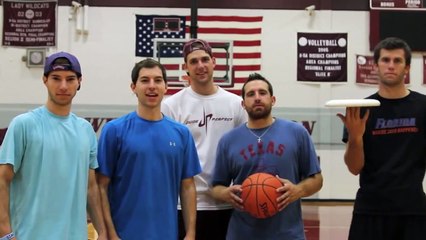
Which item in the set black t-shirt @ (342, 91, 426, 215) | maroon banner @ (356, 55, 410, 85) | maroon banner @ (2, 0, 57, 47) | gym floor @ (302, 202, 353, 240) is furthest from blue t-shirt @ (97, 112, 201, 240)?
maroon banner @ (356, 55, 410, 85)

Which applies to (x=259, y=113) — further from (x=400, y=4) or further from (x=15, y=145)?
(x=400, y=4)

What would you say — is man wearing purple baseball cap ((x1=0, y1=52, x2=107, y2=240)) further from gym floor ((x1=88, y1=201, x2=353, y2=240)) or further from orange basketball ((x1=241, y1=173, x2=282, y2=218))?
gym floor ((x1=88, y1=201, x2=353, y2=240))

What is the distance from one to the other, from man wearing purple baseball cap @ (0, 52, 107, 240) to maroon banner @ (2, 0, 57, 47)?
1046cm

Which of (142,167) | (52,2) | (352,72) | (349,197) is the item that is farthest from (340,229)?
(52,2)

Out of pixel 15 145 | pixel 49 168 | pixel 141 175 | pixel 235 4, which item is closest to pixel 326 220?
pixel 235 4

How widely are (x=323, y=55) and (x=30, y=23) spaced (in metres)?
7.00

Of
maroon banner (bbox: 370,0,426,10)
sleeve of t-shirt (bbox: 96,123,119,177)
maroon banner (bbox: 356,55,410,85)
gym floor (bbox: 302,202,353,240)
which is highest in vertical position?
maroon banner (bbox: 370,0,426,10)

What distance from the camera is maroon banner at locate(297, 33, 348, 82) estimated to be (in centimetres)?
1338

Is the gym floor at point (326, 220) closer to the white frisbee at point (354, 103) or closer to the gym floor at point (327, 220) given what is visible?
the gym floor at point (327, 220)

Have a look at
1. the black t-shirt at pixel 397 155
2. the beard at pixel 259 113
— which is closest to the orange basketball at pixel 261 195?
the beard at pixel 259 113

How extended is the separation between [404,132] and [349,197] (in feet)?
32.5

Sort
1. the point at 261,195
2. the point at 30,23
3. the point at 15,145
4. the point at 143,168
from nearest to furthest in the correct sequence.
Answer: the point at 15,145
the point at 143,168
the point at 261,195
the point at 30,23

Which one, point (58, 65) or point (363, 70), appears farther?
point (363, 70)

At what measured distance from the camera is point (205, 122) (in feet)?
14.4
